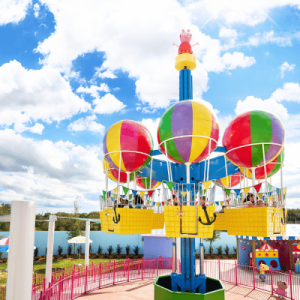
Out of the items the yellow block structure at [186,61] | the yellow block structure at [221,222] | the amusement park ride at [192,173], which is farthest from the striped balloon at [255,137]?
the yellow block structure at [186,61]

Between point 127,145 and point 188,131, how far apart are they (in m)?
2.16

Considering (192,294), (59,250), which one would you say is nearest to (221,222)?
(192,294)

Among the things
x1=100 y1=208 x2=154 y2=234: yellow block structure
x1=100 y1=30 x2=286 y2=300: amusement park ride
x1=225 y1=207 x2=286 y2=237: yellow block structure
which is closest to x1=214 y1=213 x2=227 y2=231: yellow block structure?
x1=100 y1=30 x2=286 y2=300: amusement park ride

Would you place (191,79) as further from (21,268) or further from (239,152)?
(21,268)

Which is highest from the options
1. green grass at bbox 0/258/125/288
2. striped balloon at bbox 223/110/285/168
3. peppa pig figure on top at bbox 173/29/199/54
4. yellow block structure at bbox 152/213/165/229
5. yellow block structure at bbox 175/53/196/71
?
peppa pig figure on top at bbox 173/29/199/54

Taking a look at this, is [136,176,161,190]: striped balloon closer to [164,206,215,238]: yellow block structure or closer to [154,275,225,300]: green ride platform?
[154,275,225,300]: green ride platform

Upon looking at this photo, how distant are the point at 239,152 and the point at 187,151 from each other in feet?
5.12

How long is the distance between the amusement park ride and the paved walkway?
211 cm

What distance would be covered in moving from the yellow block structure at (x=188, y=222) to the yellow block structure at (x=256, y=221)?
86cm

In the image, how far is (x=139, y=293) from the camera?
10.8 m

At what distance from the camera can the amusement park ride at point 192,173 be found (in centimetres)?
649

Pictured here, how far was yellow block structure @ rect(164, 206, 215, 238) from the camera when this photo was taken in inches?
253

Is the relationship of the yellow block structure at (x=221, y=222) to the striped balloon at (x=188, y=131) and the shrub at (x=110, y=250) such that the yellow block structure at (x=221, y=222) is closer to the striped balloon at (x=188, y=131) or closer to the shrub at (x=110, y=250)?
the striped balloon at (x=188, y=131)

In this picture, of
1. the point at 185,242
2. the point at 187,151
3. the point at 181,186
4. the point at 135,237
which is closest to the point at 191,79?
the point at 187,151
